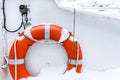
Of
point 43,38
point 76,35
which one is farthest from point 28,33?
point 76,35

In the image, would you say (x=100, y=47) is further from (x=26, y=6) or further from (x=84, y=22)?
(x=26, y=6)

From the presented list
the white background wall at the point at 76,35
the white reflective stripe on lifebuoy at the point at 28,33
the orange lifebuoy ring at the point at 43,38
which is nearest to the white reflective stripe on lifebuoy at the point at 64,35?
the orange lifebuoy ring at the point at 43,38

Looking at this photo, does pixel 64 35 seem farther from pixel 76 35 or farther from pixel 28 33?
pixel 28 33

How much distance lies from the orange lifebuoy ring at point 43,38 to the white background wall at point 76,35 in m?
0.10

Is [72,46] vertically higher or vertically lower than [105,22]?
lower

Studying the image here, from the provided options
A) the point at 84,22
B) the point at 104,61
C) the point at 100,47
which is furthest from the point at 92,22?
the point at 104,61

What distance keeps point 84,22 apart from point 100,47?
0.84 ft

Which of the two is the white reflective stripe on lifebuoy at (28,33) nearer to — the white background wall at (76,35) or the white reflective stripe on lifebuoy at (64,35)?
the white background wall at (76,35)

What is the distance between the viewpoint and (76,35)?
6.33 ft

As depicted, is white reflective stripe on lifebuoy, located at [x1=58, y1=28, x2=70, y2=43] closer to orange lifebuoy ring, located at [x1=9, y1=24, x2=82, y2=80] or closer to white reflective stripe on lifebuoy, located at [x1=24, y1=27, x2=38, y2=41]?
orange lifebuoy ring, located at [x1=9, y1=24, x2=82, y2=80]

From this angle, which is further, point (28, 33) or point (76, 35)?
point (76, 35)

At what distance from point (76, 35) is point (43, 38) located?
11.1 inches

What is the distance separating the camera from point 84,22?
1.90 m

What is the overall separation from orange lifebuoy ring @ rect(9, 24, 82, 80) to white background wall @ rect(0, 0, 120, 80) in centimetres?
10
